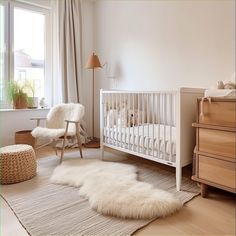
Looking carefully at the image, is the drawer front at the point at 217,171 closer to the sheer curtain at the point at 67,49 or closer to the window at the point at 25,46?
the sheer curtain at the point at 67,49

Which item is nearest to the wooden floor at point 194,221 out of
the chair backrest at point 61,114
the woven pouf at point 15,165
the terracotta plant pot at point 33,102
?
the woven pouf at point 15,165

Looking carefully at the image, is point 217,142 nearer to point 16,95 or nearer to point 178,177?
point 178,177

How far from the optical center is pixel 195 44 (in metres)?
2.38

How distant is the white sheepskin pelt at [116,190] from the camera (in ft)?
4.80

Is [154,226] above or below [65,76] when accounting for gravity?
below

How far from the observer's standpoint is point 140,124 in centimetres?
240

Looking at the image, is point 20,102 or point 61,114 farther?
point 20,102

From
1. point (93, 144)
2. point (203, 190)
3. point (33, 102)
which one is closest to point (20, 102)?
point (33, 102)

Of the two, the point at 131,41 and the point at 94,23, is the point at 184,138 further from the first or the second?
the point at 94,23

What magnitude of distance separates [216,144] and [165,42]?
157 centimetres

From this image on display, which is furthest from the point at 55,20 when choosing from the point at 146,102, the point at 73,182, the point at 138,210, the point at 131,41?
the point at 138,210

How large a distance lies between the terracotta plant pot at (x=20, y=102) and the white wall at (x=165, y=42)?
119 cm

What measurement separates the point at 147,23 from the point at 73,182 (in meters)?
2.21

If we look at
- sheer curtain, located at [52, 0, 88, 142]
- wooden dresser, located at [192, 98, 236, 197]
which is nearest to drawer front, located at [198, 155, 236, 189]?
wooden dresser, located at [192, 98, 236, 197]
